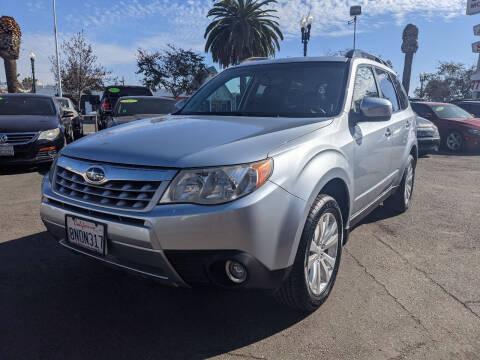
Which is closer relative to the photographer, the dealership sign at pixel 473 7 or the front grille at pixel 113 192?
the front grille at pixel 113 192

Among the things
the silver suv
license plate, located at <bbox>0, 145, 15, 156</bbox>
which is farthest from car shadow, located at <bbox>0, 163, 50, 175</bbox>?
the silver suv

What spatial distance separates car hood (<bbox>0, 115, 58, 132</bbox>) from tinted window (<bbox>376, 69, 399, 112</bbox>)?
229 inches

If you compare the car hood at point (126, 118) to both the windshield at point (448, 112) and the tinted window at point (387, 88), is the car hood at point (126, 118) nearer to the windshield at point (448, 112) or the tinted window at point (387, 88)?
the tinted window at point (387, 88)

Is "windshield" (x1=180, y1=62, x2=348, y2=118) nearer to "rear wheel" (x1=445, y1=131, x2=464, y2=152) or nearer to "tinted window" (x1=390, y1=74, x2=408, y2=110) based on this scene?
"tinted window" (x1=390, y1=74, x2=408, y2=110)

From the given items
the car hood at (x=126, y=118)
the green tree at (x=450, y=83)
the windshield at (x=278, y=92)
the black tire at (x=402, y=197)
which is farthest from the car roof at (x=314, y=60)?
the green tree at (x=450, y=83)

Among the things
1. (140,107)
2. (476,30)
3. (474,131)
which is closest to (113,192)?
(140,107)

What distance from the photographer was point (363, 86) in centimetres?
344

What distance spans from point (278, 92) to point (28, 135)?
5.36 metres

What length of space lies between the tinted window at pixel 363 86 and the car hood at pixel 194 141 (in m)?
0.57

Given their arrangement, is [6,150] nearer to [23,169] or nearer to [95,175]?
[23,169]

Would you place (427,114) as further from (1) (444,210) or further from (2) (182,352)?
(2) (182,352)

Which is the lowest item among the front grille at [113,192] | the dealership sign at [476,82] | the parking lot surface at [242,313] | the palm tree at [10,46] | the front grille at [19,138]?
the parking lot surface at [242,313]

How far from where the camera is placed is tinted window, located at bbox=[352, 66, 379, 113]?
3.20 meters

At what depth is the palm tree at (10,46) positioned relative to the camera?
861 inches
